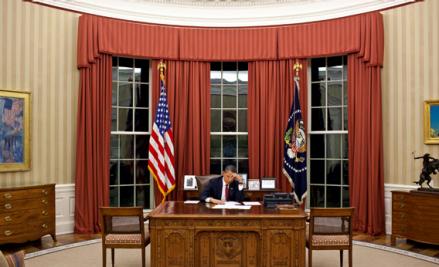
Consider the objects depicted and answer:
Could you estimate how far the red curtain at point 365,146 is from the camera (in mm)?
7906

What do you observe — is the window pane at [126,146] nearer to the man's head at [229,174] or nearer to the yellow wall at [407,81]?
the man's head at [229,174]

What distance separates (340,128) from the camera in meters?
A: 8.67

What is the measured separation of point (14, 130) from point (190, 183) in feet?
9.98

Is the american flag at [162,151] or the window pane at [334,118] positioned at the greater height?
the window pane at [334,118]

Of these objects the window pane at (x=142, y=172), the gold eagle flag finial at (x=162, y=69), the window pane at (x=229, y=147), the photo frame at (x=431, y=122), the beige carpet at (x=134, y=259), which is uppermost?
the gold eagle flag finial at (x=162, y=69)

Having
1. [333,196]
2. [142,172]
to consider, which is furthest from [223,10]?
[333,196]

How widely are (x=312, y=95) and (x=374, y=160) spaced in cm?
175

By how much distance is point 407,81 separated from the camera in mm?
7770

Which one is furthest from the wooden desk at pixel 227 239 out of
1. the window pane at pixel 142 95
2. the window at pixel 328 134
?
the window pane at pixel 142 95

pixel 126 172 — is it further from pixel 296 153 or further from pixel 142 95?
pixel 296 153

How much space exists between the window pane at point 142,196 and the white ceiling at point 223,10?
3.15 m

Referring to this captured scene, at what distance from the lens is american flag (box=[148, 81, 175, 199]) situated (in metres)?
8.32

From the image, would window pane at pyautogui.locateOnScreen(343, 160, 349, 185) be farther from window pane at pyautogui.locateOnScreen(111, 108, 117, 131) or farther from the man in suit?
window pane at pyautogui.locateOnScreen(111, 108, 117, 131)

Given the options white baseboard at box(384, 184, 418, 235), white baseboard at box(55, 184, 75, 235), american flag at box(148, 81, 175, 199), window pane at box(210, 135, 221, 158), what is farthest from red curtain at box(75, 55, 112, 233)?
white baseboard at box(384, 184, 418, 235)
